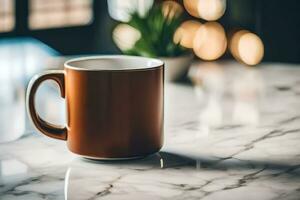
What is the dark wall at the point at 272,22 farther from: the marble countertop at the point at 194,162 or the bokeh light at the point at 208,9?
the marble countertop at the point at 194,162

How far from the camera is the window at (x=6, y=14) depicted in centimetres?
170

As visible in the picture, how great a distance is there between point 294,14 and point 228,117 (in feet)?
1.63

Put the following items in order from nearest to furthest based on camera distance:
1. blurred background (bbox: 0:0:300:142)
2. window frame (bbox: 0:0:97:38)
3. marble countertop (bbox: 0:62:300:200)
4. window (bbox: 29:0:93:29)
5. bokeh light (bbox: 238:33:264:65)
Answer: marble countertop (bbox: 0:62:300:200)
blurred background (bbox: 0:0:300:142)
bokeh light (bbox: 238:33:264:65)
window frame (bbox: 0:0:97:38)
window (bbox: 29:0:93:29)

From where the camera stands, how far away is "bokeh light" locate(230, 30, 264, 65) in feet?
4.27

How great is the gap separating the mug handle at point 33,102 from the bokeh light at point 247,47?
658 mm

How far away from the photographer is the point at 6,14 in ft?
5.96

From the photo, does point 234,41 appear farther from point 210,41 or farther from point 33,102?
point 33,102

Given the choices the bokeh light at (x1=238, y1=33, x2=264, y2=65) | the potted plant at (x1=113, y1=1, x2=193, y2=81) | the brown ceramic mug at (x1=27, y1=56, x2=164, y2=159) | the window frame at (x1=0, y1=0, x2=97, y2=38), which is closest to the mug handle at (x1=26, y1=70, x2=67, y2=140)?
the brown ceramic mug at (x1=27, y1=56, x2=164, y2=159)

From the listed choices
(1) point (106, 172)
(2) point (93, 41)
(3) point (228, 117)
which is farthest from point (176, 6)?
(1) point (106, 172)

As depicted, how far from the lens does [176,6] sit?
1.37 meters

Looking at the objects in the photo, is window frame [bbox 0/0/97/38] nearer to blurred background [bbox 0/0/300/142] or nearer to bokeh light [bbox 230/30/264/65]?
blurred background [bbox 0/0/300/142]

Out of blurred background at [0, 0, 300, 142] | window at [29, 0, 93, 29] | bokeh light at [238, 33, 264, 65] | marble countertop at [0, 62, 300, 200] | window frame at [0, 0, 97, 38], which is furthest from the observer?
window at [29, 0, 93, 29]

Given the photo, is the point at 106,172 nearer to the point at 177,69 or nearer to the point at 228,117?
the point at 228,117

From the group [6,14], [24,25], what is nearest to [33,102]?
[24,25]
